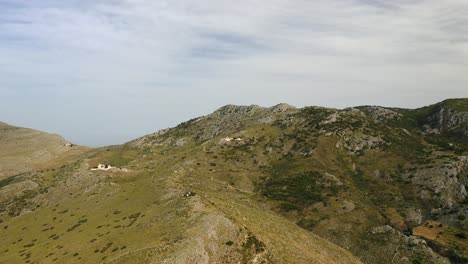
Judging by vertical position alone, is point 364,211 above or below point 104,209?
below

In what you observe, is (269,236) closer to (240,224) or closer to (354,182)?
(240,224)

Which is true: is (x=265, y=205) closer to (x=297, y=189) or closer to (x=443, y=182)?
(x=297, y=189)

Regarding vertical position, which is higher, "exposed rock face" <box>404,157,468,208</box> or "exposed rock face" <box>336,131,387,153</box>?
"exposed rock face" <box>336,131,387,153</box>

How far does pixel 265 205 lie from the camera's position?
134 metres

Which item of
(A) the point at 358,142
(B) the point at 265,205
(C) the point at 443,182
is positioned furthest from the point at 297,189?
(C) the point at 443,182

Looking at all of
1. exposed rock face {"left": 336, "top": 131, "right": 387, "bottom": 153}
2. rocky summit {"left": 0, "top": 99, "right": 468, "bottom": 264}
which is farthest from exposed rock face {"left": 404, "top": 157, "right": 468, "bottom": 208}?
exposed rock face {"left": 336, "top": 131, "right": 387, "bottom": 153}

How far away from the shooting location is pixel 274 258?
2680 inches

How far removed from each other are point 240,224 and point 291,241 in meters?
12.4

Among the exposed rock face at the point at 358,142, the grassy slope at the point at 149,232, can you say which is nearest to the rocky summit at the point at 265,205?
the grassy slope at the point at 149,232

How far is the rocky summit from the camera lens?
238ft

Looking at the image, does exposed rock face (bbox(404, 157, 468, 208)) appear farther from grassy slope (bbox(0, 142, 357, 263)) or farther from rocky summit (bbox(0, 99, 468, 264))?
grassy slope (bbox(0, 142, 357, 263))

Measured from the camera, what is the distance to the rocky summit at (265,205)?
72500 millimetres

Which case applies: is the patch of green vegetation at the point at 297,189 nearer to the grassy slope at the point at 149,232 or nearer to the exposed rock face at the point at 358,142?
the grassy slope at the point at 149,232

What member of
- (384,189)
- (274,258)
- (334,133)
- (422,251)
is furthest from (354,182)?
(274,258)
